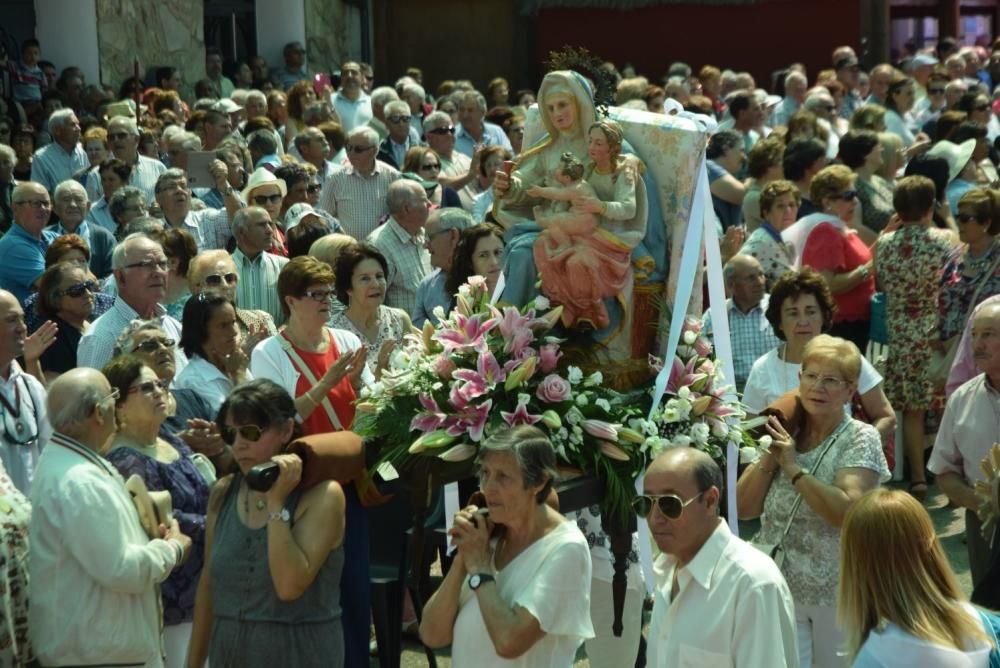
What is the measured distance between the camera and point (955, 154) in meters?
12.0

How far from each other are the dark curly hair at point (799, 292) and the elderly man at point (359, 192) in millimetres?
4394

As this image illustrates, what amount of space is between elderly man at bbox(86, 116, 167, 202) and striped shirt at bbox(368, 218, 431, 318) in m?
3.23

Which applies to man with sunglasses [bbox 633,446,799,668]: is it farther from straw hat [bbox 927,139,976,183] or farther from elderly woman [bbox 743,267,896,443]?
straw hat [bbox 927,139,976,183]

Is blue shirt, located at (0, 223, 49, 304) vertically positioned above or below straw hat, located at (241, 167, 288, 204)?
below

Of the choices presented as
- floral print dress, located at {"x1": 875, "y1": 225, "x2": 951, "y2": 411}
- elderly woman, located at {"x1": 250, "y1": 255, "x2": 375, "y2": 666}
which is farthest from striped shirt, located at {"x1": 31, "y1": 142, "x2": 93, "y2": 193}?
elderly woman, located at {"x1": 250, "y1": 255, "x2": 375, "y2": 666}

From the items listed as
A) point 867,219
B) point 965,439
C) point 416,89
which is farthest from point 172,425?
point 416,89

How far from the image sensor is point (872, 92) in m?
18.4

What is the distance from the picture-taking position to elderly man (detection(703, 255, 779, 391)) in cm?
888

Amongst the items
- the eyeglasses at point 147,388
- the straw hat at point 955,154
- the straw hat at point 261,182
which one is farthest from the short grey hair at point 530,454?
the straw hat at point 955,154

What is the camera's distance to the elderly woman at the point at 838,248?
32.8ft

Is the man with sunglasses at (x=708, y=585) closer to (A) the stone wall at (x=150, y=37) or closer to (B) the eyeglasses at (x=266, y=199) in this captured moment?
(B) the eyeglasses at (x=266, y=199)

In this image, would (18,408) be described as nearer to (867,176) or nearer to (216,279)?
(216,279)

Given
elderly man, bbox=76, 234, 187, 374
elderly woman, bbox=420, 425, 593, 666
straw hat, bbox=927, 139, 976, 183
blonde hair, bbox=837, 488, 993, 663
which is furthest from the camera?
straw hat, bbox=927, 139, 976, 183

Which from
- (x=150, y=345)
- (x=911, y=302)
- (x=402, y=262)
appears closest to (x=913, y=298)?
(x=911, y=302)
